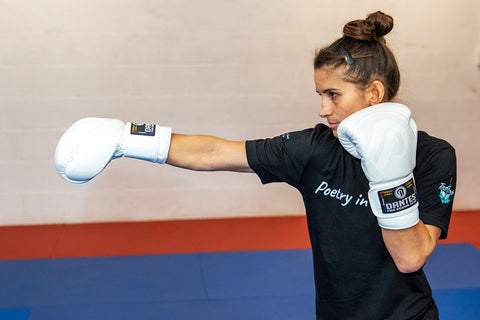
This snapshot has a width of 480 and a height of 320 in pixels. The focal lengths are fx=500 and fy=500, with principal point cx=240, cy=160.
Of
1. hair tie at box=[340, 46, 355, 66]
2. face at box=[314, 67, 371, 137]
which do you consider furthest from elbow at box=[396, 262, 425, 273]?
hair tie at box=[340, 46, 355, 66]

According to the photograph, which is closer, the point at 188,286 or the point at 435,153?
the point at 435,153

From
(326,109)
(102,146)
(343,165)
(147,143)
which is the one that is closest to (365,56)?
(326,109)

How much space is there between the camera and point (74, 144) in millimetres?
Result: 1325

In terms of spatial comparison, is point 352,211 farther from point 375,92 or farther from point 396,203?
point 375,92

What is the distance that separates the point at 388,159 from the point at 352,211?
0.70 ft

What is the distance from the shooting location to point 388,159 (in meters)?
1.14

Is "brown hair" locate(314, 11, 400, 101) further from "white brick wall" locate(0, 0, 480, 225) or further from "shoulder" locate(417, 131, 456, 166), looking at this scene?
"white brick wall" locate(0, 0, 480, 225)

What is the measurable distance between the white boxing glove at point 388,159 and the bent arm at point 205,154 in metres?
0.33

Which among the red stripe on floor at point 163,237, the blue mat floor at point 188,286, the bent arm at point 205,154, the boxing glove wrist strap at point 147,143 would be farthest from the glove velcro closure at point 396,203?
the red stripe on floor at point 163,237

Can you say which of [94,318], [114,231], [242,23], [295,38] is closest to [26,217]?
[114,231]

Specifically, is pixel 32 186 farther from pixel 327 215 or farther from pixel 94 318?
pixel 327 215

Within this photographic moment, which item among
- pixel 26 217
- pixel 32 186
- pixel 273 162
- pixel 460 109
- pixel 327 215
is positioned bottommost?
pixel 26 217

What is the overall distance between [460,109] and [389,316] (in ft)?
10.4

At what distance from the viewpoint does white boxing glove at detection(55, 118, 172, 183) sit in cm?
131
